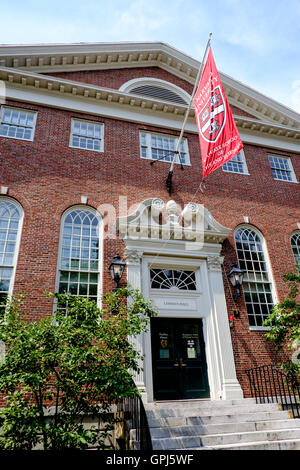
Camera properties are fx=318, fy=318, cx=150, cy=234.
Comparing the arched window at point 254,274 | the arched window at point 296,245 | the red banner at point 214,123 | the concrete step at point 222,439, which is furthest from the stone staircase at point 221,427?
the red banner at point 214,123

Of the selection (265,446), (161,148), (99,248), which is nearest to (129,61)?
(161,148)

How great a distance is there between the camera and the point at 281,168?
46.2 ft

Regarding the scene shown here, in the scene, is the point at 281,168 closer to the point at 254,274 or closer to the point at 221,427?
the point at 254,274

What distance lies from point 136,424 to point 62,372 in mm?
1903

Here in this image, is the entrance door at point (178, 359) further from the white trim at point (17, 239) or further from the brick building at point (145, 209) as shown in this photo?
the white trim at point (17, 239)

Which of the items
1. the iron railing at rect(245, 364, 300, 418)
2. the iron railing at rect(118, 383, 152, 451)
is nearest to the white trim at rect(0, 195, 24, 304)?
the iron railing at rect(118, 383, 152, 451)

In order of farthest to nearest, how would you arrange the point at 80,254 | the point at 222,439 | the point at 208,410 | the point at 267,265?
the point at 267,265, the point at 80,254, the point at 208,410, the point at 222,439

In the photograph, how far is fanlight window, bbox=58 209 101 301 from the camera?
9227 mm

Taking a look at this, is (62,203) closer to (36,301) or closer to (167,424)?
(36,301)

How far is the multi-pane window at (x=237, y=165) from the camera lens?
42.6 ft

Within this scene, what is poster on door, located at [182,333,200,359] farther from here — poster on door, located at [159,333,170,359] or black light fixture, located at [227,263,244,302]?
black light fixture, located at [227,263,244,302]
